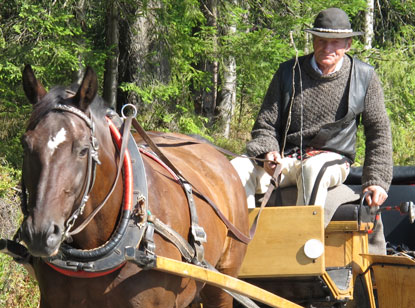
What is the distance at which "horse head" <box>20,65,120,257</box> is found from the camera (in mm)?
2898

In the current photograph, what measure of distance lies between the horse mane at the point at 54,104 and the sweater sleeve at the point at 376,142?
8.29 feet

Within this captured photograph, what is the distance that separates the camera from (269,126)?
215 inches

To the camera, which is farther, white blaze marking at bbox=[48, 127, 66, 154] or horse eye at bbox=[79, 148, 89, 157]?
horse eye at bbox=[79, 148, 89, 157]

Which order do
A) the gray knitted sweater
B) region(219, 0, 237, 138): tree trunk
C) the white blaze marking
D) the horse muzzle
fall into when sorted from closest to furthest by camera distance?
1. the horse muzzle
2. the white blaze marking
3. the gray knitted sweater
4. region(219, 0, 237, 138): tree trunk

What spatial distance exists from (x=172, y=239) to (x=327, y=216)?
194 cm

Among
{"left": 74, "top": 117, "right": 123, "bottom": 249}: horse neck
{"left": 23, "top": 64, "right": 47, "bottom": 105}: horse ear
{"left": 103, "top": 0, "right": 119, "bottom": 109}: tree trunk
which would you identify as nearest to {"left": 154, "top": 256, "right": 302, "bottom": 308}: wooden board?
{"left": 74, "top": 117, "right": 123, "bottom": 249}: horse neck

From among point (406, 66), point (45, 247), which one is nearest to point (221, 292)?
point (45, 247)

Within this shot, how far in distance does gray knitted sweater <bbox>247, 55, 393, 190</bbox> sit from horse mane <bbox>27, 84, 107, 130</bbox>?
217cm

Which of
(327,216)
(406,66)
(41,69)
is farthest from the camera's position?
(406,66)

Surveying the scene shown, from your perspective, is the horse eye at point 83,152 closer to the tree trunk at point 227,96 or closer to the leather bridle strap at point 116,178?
the leather bridle strap at point 116,178

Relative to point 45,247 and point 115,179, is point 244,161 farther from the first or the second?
point 45,247

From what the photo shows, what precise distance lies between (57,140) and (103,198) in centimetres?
44

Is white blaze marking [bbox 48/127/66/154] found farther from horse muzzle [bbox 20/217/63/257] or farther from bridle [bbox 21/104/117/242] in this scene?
horse muzzle [bbox 20/217/63/257]

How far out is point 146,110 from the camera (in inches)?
340
